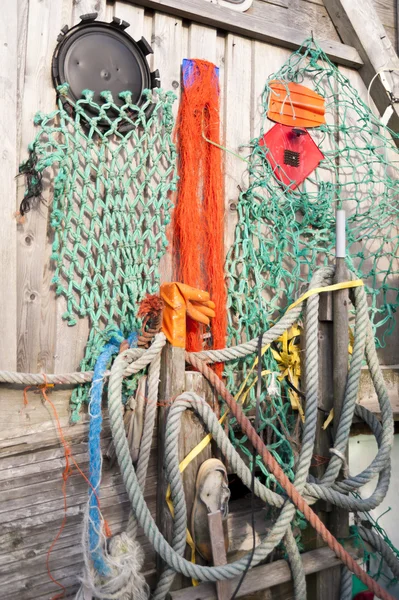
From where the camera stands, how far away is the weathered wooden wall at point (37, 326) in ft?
6.84

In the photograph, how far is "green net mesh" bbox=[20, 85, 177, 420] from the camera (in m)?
2.44

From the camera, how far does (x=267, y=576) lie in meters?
2.30

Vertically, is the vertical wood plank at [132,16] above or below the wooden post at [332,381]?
above

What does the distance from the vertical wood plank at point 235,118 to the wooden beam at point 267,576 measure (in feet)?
5.43

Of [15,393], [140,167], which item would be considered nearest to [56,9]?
Result: [140,167]

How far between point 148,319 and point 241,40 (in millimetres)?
1870

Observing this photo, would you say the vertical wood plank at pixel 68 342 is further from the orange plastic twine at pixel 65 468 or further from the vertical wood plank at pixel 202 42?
the vertical wood plank at pixel 202 42

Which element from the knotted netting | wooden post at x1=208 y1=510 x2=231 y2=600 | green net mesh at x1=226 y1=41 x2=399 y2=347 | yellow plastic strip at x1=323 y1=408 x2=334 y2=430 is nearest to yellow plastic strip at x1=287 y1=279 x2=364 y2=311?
the knotted netting

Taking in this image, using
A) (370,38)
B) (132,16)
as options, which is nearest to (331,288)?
(132,16)

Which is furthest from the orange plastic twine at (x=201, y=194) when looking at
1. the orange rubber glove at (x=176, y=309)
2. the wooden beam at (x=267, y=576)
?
the wooden beam at (x=267, y=576)

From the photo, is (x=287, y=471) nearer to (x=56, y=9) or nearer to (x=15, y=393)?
(x=15, y=393)

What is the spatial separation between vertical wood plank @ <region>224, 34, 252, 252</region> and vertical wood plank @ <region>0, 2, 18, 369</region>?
3.93ft

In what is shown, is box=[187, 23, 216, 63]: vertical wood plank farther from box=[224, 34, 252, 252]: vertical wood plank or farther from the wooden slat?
the wooden slat

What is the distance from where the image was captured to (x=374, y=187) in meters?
3.53
